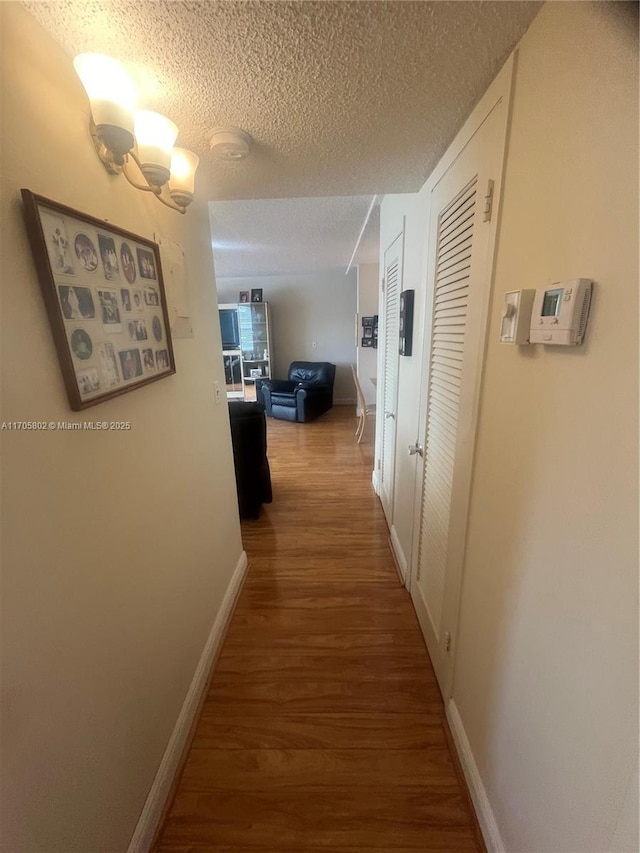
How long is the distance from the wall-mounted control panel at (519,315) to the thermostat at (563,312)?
4cm

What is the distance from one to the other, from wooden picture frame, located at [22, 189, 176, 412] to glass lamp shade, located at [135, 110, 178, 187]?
0.59 feet

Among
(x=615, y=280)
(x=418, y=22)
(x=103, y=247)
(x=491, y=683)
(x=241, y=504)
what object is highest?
(x=418, y=22)

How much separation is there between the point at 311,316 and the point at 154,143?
5.55 meters

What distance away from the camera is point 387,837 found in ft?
3.38

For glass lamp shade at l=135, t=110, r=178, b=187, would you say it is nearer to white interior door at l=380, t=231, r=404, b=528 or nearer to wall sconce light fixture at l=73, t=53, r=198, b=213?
wall sconce light fixture at l=73, t=53, r=198, b=213

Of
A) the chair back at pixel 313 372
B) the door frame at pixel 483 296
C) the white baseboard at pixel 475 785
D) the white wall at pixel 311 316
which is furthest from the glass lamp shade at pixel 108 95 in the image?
the white wall at pixel 311 316

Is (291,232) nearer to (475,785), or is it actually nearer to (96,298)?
(96,298)

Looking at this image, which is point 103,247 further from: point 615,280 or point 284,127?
point 615,280

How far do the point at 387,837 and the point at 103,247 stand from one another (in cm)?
195

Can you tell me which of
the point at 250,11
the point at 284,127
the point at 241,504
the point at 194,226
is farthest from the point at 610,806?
the point at 241,504

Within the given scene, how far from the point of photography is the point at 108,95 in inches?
28.6

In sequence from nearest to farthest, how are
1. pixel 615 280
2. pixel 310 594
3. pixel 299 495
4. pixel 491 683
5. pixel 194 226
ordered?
pixel 615 280, pixel 491 683, pixel 194 226, pixel 310 594, pixel 299 495

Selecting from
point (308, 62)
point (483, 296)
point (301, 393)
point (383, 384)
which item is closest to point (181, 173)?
point (308, 62)

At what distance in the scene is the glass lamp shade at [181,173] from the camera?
3.60 feet
